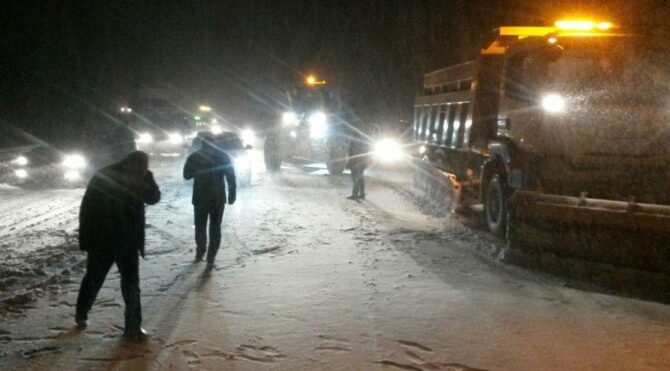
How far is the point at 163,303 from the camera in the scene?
6.75 meters

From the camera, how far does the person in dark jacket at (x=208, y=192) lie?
8.52 m

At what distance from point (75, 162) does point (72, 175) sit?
3.46 ft

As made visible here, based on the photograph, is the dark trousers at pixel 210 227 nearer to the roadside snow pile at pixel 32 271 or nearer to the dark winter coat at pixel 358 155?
the roadside snow pile at pixel 32 271

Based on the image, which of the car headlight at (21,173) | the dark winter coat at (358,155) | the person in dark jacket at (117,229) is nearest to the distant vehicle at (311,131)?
the dark winter coat at (358,155)

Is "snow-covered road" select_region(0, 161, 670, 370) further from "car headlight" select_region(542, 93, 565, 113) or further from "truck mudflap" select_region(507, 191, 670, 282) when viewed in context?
"car headlight" select_region(542, 93, 565, 113)

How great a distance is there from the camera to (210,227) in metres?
8.56

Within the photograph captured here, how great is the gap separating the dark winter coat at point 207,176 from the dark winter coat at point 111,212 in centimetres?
264

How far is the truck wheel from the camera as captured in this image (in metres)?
10.6

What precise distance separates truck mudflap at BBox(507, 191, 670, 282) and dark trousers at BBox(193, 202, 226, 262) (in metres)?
3.76

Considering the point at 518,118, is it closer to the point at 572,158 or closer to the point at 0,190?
the point at 572,158

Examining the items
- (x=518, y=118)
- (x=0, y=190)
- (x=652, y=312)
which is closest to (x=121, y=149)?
(x=0, y=190)

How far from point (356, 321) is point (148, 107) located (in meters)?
41.1

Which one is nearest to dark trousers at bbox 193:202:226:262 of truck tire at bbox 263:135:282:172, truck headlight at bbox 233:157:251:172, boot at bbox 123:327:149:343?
boot at bbox 123:327:149:343

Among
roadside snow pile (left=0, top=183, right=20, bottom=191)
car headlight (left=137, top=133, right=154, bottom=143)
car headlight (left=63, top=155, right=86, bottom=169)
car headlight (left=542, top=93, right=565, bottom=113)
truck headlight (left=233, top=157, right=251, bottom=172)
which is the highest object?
car headlight (left=542, top=93, right=565, bottom=113)
